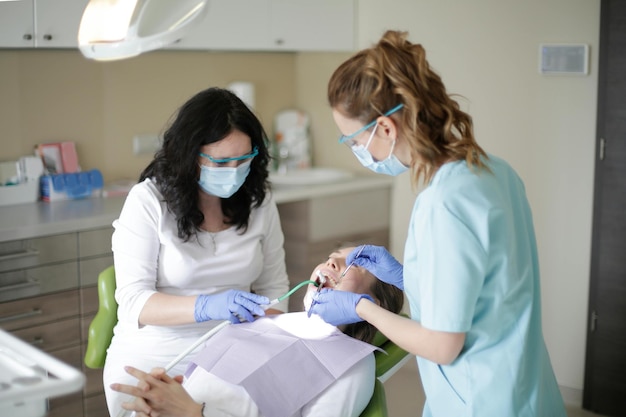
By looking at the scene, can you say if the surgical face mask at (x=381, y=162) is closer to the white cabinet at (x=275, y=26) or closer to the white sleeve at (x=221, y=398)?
the white sleeve at (x=221, y=398)

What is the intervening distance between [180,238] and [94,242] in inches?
33.6

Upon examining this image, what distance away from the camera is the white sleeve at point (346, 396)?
5.71 feet

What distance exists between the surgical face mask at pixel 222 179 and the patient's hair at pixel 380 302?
1.47ft

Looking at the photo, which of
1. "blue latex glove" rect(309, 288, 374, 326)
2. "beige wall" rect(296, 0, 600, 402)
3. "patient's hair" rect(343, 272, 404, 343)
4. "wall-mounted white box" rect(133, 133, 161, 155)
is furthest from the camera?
"wall-mounted white box" rect(133, 133, 161, 155)

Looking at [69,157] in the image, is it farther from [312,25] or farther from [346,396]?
[346,396]

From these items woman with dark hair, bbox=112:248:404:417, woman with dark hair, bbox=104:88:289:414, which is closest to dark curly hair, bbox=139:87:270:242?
woman with dark hair, bbox=104:88:289:414

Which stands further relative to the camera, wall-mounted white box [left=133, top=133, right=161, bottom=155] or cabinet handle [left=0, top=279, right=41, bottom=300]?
wall-mounted white box [left=133, top=133, right=161, bottom=155]

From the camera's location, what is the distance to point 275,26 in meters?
3.63

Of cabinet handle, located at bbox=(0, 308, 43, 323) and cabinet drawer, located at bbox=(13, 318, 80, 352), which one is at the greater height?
cabinet handle, located at bbox=(0, 308, 43, 323)

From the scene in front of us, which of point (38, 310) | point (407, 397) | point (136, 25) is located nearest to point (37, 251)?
point (38, 310)

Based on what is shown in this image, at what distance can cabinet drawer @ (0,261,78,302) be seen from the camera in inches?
105

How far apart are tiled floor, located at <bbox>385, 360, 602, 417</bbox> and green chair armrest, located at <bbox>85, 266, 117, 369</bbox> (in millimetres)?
1331

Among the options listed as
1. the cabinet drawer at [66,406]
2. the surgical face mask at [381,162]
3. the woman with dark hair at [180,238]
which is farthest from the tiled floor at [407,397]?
the surgical face mask at [381,162]

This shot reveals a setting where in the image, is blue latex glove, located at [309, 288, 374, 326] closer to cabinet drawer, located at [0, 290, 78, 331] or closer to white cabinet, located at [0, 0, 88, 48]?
cabinet drawer, located at [0, 290, 78, 331]
